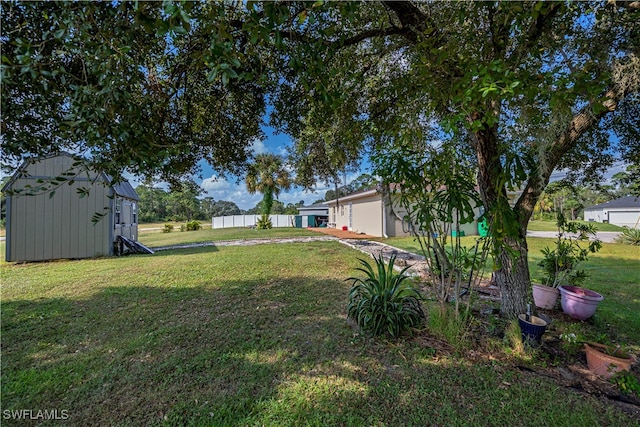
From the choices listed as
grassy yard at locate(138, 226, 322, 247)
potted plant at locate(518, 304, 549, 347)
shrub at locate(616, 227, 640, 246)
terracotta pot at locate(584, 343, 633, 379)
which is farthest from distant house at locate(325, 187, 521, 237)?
terracotta pot at locate(584, 343, 633, 379)

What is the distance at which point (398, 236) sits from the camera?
1420 centimetres

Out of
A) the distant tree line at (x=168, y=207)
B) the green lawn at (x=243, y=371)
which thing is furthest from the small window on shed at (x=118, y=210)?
the distant tree line at (x=168, y=207)

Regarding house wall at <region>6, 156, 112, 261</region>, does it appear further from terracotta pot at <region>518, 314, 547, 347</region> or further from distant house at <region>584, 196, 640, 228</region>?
distant house at <region>584, 196, 640, 228</region>

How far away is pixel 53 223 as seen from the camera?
26.4 ft

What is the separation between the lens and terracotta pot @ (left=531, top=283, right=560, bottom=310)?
402cm

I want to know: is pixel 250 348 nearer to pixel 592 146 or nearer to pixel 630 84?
pixel 630 84

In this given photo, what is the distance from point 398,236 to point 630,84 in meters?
12.3

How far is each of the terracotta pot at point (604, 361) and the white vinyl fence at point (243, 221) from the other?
91.6 feet

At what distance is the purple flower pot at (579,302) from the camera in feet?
11.7

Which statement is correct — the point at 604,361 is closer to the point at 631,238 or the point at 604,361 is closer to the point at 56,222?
the point at 56,222

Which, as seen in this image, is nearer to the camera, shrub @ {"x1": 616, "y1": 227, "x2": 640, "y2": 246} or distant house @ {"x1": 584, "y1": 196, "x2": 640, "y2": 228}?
shrub @ {"x1": 616, "y1": 227, "x2": 640, "y2": 246}

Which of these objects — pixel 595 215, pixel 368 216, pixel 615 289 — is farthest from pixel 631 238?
pixel 595 215

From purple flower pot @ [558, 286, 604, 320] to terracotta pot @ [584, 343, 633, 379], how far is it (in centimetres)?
128

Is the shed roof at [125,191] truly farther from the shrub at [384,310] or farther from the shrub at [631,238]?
the shrub at [631,238]
